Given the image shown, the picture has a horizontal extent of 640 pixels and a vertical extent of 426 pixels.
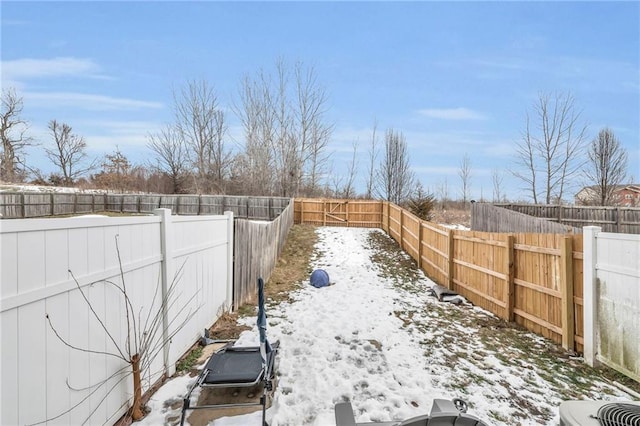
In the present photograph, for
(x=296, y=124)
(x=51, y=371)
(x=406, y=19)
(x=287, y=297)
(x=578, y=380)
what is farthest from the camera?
(x=296, y=124)

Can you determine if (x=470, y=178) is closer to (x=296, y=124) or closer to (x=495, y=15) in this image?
(x=296, y=124)

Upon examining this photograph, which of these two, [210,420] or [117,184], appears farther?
[117,184]

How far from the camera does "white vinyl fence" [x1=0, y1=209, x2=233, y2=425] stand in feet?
5.18

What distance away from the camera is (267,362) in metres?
3.11

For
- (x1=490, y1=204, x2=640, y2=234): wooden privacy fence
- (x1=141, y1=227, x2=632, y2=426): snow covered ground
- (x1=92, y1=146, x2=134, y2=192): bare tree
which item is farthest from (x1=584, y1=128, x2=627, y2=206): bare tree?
(x1=92, y1=146, x2=134, y2=192): bare tree

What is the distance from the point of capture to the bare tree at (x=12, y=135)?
24.2m

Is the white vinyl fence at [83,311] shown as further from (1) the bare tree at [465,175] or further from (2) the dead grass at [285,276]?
(1) the bare tree at [465,175]

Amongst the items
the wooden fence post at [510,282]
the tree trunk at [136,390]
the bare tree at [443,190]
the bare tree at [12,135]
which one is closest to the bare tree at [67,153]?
the bare tree at [12,135]

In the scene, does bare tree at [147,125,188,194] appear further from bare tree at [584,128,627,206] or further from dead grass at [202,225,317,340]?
bare tree at [584,128,627,206]

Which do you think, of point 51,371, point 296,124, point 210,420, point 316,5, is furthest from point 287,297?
point 296,124

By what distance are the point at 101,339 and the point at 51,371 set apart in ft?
1.55

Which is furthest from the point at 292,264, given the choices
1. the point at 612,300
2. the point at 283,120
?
the point at 283,120

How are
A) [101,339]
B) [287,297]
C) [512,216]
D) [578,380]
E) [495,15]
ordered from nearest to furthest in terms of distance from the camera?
[101,339] < [578,380] < [287,297] < [495,15] < [512,216]

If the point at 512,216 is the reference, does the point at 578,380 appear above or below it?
below
